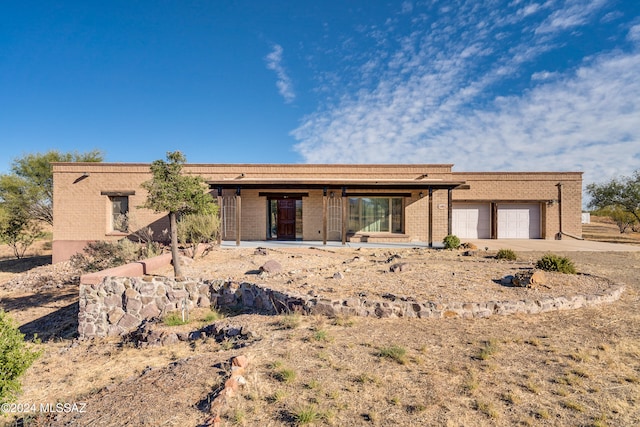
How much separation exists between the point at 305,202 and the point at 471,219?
389 inches

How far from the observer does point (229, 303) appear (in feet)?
24.0

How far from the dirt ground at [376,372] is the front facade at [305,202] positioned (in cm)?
921

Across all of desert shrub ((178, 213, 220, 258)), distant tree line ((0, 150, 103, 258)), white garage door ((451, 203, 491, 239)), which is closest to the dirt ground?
desert shrub ((178, 213, 220, 258))

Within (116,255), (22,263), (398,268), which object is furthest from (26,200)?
(398,268)

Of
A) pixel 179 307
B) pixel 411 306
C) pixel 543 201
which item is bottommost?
pixel 179 307

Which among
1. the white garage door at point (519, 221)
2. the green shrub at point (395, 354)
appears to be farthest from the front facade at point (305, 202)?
the green shrub at point (395, 354)

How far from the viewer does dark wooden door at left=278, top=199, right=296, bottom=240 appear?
16.1 meters

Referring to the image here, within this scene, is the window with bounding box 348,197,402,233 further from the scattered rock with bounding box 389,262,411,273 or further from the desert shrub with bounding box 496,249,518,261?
the scattered rock with bounding box 389,262,411,273

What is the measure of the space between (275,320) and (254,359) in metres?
1.59

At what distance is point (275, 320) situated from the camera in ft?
18.2

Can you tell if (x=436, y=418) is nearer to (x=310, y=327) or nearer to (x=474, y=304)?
(x=310, y=327)

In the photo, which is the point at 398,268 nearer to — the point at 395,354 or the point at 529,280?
the point at 529,280

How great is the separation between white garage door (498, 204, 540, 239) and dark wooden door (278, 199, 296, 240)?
12.0 meters

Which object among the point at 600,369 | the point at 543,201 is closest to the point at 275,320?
the point at 600,369
